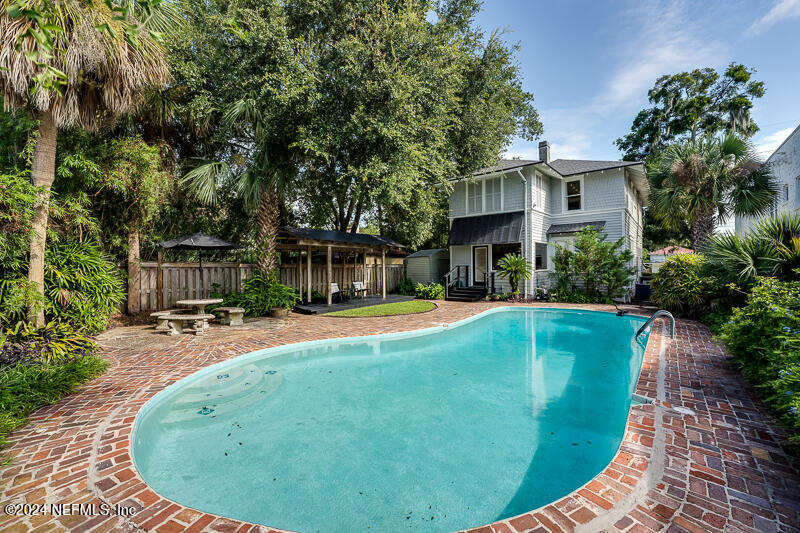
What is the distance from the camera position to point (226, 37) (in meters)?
9.70

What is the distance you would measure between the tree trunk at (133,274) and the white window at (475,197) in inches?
578

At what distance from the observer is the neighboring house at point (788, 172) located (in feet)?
37.5

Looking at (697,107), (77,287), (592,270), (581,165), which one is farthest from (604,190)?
(77,287)

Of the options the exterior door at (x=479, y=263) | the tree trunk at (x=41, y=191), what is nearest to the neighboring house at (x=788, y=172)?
the exterior door at (x=479, y=263)

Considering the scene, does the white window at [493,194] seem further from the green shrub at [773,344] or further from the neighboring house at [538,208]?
the green shrub at [773,344]

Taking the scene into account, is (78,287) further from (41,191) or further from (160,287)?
(160,287)

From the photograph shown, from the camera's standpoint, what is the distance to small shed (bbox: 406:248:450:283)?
752 inches

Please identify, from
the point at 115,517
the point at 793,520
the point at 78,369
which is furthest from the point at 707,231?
the point at 78,369

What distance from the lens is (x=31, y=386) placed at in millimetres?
4031

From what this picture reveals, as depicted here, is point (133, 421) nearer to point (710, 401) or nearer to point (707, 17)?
point (710, 401)

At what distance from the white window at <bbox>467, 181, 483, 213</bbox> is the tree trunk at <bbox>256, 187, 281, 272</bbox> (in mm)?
10866

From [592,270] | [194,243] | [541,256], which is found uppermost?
[194,243]

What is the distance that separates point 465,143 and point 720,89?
74.1 ft

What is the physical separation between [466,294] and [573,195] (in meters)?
7.97
